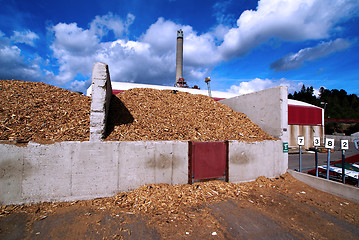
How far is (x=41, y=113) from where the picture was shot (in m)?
5.66

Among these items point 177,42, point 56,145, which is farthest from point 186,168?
point 177,42

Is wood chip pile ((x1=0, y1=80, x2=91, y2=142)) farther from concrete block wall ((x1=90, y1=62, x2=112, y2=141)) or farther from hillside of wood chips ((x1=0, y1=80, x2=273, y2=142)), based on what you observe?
concrete block wall ((x1=90, y1=62, x2=112, y2=141))

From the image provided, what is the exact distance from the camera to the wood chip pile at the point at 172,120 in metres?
6.06

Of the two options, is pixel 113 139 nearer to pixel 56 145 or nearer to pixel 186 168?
pixel 56 145

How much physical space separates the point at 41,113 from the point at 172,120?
15.7ft

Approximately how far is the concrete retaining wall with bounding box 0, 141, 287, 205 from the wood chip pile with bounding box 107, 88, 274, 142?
61 cm

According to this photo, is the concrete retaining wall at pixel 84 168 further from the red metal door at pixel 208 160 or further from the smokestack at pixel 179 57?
the smokestack at pixel 179 57

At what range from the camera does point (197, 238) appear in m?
3.40

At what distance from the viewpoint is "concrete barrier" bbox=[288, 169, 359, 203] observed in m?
5.06

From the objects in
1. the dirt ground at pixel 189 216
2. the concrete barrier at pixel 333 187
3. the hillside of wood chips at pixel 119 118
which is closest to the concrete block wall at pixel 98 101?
Result: the hillside of wood chips at pixel 119 118

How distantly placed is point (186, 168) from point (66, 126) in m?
4.25

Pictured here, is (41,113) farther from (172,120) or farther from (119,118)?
(172,120)

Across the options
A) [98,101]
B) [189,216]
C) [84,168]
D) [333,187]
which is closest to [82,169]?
[84,168]

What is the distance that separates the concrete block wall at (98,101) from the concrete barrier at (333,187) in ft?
25.9
